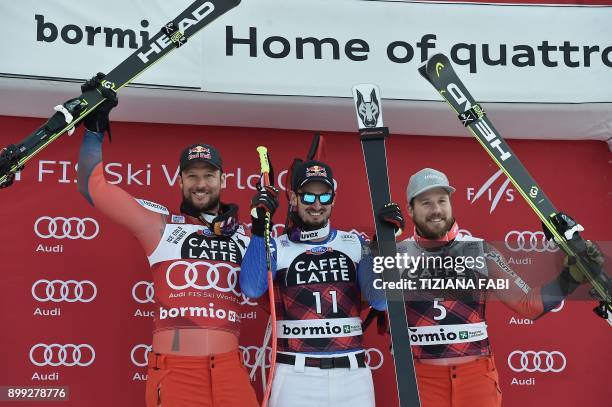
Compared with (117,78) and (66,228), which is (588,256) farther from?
(66,228)

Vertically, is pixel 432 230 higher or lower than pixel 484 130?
lower

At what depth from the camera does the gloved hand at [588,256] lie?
3.13 meters

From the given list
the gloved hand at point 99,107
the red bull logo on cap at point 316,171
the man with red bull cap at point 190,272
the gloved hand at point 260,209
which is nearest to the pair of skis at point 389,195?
the red bull logo on cap at point 316,171

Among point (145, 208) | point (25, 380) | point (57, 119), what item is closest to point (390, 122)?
point (145, 208)

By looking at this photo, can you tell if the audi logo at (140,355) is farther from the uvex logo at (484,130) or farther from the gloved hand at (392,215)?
the uvex logo at (484,130)

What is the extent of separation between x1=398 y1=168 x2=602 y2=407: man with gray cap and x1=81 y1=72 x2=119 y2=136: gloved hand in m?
1.48

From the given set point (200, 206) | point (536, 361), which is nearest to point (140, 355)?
point (200, 206)

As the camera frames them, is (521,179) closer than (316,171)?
Yes

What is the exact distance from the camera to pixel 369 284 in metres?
3.31

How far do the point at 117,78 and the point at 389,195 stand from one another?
4.31ft

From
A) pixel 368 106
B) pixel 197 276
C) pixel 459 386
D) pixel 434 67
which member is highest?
pixel 434 67

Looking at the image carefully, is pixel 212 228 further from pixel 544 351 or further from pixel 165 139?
pixel 544 351

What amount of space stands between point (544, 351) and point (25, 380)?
2.98 metres

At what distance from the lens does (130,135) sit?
14.0 feet
